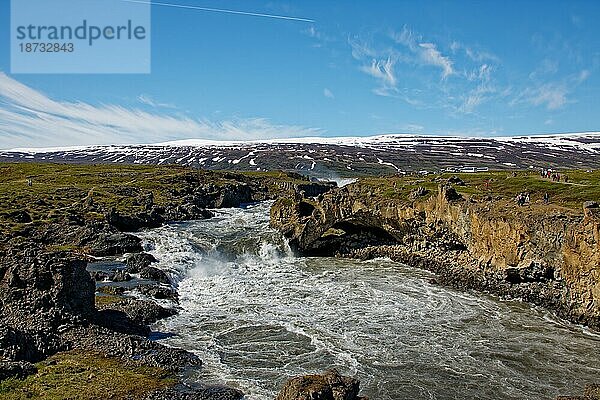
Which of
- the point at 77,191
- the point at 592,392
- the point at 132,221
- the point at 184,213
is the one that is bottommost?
the point at 592,392

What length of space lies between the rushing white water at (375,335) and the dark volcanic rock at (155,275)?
1360mm

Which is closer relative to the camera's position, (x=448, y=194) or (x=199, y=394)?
(x=199, y=394)

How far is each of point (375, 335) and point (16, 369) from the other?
17722 mm

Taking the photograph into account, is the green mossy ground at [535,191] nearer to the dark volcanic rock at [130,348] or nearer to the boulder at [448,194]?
the boulder at [448,194]

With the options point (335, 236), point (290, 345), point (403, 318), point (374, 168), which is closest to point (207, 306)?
point (290, 345)

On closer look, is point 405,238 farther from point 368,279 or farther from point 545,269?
point 545,269

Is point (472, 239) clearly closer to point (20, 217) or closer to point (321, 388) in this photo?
point (321, 388)

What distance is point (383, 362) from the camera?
24875 millimetres

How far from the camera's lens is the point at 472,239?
42000 millimetres

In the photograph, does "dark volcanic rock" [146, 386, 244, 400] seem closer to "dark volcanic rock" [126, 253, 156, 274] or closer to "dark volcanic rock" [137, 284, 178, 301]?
"dark volcanic rock" [137, 284, 178, 301]

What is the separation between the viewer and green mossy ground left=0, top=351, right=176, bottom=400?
1884cm

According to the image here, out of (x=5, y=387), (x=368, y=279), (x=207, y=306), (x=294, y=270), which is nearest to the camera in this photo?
(x=5, y=387)

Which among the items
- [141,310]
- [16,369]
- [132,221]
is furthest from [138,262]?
[16,369]

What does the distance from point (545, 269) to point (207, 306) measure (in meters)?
23.0
